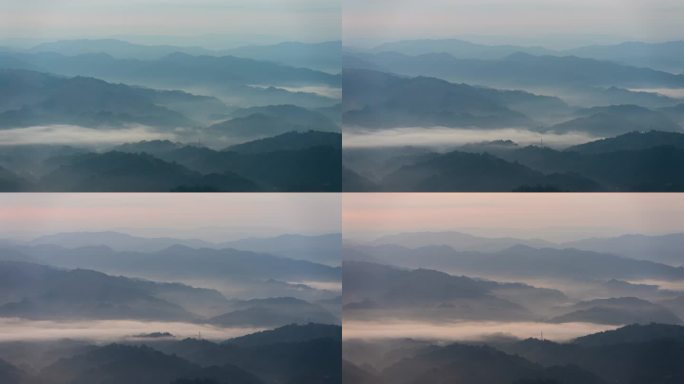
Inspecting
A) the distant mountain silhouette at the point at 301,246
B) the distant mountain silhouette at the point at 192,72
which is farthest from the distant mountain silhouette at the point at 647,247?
the distant mountain silhouette at the point at 192,72

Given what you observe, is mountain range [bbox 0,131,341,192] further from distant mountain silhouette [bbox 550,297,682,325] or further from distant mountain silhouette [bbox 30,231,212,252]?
distant mountain silhouette [bbox 550,297,682,325]

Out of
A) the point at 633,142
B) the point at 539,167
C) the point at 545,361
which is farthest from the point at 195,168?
the point at 633,142

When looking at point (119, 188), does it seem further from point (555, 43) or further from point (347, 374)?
point (555, 43)

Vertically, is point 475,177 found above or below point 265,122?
below

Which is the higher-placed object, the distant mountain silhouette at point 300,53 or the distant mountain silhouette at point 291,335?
the distant mountain silhouette at point 300,53

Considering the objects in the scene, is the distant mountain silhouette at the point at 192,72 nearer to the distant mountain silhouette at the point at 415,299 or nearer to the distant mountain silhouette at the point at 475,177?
the distant mountain silhouette at the point at 475,177

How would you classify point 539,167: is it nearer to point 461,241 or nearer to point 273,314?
point 461,241

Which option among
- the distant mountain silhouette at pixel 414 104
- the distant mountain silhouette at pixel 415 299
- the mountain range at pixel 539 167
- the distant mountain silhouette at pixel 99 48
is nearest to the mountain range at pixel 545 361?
the distant mountain silhouette at pixel 415 299

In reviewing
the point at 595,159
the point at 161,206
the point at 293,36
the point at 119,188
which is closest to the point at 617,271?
the point at 595,159

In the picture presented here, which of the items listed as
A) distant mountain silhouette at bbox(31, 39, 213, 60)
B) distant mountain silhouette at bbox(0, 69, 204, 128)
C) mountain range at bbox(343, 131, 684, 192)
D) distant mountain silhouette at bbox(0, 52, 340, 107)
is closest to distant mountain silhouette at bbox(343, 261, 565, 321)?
mountain range at bbox(343, 131, 684, 192)

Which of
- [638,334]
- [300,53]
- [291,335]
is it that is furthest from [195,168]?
[638,334]

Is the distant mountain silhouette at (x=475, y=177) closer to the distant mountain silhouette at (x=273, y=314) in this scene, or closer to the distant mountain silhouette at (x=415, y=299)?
the distant mountain silhouette at (x=415, y=299)

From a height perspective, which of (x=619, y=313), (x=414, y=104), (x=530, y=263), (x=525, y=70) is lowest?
(x=619, y=313)


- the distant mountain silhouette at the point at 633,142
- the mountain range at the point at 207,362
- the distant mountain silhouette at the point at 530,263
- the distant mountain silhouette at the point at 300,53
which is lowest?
the mountain range at the point at 207,362
